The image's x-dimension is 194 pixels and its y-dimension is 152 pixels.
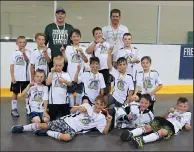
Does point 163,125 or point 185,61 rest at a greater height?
point 185,61

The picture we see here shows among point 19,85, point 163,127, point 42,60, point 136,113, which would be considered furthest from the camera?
point 19,85

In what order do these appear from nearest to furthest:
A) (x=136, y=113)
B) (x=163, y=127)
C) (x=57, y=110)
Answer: (x=163, y=127) → (x=136, y=113) → (x=57, y=110)

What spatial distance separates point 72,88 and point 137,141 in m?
1.27

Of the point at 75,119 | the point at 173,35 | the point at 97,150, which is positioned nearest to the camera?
the point at 97,150

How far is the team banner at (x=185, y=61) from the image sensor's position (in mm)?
6809

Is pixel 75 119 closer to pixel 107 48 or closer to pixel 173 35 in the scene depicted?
pixel 107 48

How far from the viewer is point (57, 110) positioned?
14.0 ft

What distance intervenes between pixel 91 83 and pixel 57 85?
1.57 feet

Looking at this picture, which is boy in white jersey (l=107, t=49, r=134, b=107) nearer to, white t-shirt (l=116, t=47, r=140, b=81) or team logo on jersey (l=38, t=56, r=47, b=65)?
white t-shirt (l=116, t=47, r=140, b=81)

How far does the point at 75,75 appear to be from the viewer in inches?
173

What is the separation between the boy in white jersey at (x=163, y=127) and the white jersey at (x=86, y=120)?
35cm

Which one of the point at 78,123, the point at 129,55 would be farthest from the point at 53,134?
the point at 129,55

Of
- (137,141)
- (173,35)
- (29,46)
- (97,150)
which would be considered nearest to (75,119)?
(97,150)

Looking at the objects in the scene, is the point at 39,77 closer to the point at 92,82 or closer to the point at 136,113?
the point at 92,82
